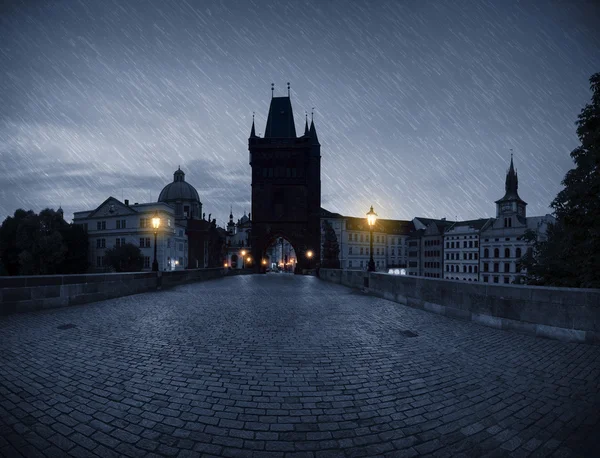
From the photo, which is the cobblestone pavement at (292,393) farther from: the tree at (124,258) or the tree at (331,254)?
the tree at (124,258)

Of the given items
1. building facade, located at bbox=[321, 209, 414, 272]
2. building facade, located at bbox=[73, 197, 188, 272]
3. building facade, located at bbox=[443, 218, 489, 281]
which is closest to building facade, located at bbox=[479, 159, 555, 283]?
building facade, located at bbox=[443, 218, 489, 281]

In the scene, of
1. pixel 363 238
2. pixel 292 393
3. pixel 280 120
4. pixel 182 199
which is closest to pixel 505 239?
→ pixel 363 238

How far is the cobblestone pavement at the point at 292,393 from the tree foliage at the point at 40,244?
49.6m

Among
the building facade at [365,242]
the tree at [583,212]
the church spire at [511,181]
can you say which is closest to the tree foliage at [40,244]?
the building facade at [365,242]

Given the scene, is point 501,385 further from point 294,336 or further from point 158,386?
point 158,386

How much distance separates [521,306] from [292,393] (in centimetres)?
581

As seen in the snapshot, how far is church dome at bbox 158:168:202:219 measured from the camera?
3113 inches

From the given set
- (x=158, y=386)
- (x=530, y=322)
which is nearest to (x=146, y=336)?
(x=158, y=386)

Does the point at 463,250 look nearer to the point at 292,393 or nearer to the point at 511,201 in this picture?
the point at 511,201

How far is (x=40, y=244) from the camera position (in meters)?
44.5

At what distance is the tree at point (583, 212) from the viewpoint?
522 inches

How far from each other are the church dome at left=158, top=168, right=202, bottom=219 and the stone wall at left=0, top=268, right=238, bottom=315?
6766cm

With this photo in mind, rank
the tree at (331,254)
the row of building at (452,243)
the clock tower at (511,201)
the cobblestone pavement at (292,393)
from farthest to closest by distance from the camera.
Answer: the clock tower at (511,201)
the row of building at (452,243)
the tree at (331,254)
the cobblestone pavement at (292,393)

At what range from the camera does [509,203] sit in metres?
64.8
